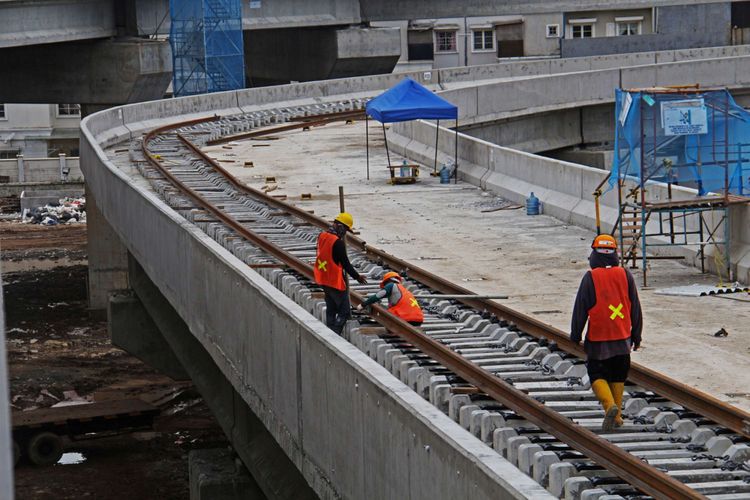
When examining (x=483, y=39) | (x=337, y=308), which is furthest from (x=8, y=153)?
(x=337, y=308)

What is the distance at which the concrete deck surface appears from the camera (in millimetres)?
14367

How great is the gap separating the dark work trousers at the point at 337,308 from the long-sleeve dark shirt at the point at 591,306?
432 cm

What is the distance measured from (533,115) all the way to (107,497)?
22.3 metres

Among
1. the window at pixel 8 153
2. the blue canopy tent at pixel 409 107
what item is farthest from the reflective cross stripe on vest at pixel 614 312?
the window at pixel 8 153

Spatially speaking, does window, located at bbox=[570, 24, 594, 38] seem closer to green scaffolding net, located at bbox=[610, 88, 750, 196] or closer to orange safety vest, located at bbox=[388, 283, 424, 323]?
green scaffolding net, located at bbox=[610, 88, 750, 196]

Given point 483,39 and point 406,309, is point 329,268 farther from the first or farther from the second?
point 483,39

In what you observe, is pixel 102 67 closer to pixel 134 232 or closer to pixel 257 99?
pixel 257 99

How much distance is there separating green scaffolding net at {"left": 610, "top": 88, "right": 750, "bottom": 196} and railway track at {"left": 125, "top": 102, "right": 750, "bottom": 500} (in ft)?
15.4

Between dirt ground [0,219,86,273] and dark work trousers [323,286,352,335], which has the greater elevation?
dark work trousers [323,286,352,335]

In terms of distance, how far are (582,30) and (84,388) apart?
62.6 m

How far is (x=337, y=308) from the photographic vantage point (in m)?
14.0

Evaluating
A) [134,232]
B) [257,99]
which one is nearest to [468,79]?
[257,99]

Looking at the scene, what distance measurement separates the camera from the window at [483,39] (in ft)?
309

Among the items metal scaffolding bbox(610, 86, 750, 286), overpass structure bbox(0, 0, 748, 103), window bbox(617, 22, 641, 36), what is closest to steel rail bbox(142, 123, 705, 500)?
metal scaffolding bbox(610, 86, 750, 286)
